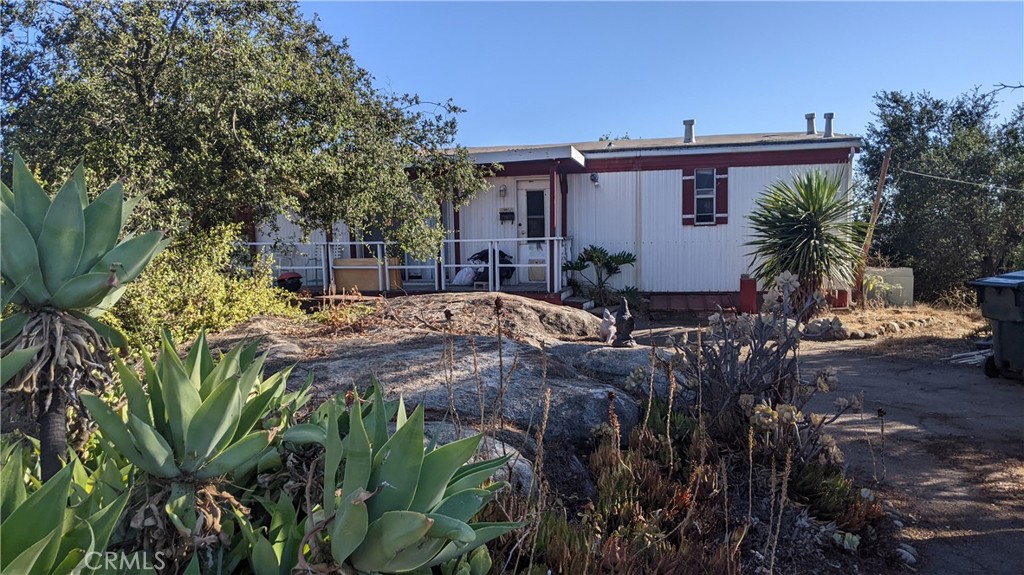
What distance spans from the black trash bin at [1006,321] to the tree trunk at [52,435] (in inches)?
356

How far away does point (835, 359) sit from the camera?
920cm

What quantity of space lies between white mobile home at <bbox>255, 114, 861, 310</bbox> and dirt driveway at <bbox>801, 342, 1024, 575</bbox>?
593 centimetres

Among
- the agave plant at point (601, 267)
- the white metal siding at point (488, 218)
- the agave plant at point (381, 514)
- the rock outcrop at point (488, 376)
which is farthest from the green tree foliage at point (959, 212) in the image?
the agave plant at point (381, 514)

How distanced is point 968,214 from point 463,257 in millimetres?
14177

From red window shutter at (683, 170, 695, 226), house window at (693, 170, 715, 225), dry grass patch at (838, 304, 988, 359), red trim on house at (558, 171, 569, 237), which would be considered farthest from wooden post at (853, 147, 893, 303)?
red trim on house at (558, 171, 569, 237)

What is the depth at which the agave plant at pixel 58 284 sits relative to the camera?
154cm

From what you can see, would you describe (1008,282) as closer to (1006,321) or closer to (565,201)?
(1006,321)

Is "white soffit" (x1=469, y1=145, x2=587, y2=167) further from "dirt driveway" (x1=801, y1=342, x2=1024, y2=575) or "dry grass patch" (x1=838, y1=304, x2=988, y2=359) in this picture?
"dirt driveway" (x1=801, y1=342, x2=1024, y2=575)

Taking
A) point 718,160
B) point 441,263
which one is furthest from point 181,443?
point 718,160

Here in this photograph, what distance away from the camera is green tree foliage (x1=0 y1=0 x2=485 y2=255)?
23.8 ft

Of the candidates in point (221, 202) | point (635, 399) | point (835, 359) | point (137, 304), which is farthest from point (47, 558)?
point (835, 359)

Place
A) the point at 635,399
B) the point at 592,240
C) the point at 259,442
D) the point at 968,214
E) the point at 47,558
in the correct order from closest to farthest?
the point at 47,558, the point at 259,442, the point at 635,399, the point at 592,240, the point at 968,214

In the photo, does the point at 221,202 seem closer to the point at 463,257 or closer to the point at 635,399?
the point at 635,399

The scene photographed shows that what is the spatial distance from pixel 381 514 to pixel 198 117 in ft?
24.5
